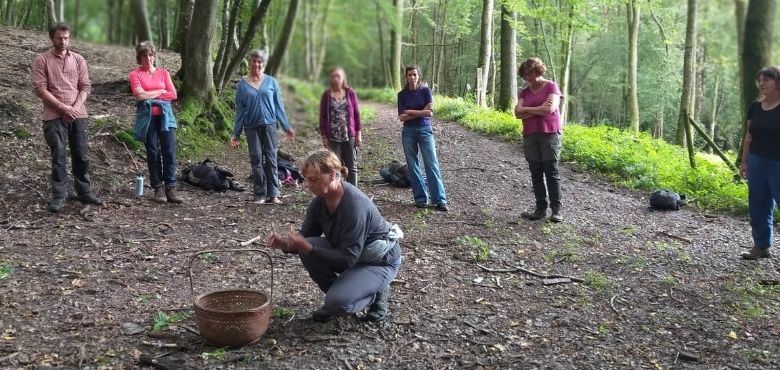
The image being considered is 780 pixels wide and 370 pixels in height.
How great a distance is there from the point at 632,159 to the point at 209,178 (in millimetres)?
7131

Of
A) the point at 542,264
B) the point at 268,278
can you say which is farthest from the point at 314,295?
the point at 542,264

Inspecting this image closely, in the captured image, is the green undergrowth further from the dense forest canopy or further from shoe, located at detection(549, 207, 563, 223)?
shoe, located at detection(549, 207, 563, 223)

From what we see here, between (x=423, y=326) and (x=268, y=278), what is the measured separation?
4.68 feet

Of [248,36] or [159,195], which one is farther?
[248,36]

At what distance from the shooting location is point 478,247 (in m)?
5.63

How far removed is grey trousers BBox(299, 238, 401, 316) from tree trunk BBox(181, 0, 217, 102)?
5.65m

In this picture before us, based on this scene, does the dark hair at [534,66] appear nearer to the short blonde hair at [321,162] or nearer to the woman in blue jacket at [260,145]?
the woman in blue jacket at [260,145]

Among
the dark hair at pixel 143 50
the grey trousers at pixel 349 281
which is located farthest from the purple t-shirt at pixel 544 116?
the dark hair at pixel 143 50

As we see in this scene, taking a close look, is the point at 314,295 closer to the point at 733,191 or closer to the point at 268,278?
the point at 268,278

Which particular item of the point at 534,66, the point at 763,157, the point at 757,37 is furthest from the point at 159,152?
the point at 763,157

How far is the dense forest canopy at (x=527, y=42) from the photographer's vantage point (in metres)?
1.48

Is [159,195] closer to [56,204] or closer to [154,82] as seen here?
[56,204]

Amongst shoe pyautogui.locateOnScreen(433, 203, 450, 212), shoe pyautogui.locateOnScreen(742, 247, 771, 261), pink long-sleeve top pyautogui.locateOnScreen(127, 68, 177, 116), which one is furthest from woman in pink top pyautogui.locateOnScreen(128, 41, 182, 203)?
shoe pyautogui.locateOnScreen(742, 247, 771, 261)

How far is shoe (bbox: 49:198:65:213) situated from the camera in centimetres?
587
